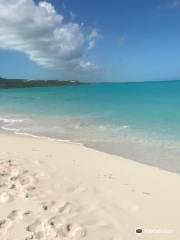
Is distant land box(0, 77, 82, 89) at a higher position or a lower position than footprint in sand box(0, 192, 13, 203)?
lower

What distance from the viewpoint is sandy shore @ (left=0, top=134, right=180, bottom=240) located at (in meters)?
4.46

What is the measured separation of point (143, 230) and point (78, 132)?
10487mm

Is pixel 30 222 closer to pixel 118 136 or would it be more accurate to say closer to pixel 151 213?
pixel 151 213

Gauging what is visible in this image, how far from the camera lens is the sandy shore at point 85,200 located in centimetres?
446

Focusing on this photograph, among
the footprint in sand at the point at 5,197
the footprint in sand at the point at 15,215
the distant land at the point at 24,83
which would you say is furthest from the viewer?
the distant land at the point at 24,83

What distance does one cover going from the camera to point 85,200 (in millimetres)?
5562

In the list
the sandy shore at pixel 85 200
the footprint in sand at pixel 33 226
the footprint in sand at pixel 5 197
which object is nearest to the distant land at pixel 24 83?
the sandy shore at pixel 85 200

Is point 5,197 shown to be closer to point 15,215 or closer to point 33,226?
point 15,215

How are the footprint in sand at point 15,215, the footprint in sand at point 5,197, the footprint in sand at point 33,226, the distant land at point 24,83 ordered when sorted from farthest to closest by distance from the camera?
the distant land at point 24,83 < the footprint in sand at point 5,197 < the footprint in sand at point 15,215 < the footprint in sand at point 33,226

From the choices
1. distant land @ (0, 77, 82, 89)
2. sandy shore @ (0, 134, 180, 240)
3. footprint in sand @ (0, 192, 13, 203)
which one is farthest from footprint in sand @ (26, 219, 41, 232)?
distant land @ (0, 77, 82, 89)

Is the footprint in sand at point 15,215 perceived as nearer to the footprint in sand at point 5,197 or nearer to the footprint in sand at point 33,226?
the footprint in sand at point 33,226

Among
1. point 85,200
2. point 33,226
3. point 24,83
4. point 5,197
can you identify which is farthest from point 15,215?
point 24,83

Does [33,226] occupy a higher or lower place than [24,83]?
higher

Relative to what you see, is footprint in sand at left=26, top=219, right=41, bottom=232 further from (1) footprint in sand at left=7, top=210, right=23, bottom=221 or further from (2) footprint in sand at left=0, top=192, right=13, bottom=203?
(2) footprint in sand at left=0, top=192, right=13, bottom=203
